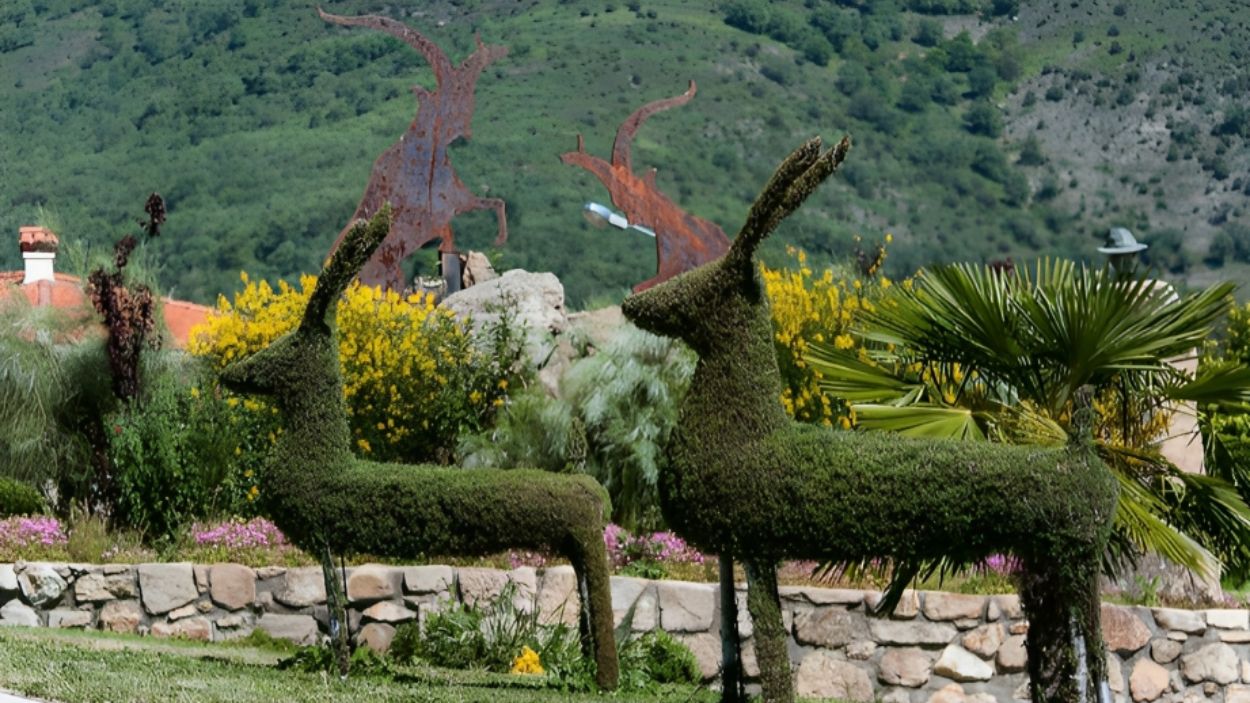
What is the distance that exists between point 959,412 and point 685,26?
46.8m

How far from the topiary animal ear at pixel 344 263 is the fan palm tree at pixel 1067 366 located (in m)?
3.43

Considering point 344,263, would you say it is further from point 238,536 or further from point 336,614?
point 238,536

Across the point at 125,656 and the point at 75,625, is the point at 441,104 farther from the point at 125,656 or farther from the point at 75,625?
the point at 125,656

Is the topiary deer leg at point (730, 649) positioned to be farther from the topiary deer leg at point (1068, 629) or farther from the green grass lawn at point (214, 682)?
the topiary deer leg at point (1068, 629)

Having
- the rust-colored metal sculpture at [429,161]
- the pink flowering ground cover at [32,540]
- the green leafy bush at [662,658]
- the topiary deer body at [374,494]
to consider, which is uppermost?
the rust-colored metal sculpture at [429,161]

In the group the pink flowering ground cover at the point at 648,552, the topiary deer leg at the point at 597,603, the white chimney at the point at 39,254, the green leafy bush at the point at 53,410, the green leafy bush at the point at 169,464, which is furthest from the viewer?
the white chimney at the point at 39,254

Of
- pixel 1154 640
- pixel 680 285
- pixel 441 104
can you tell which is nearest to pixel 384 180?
pixel 441 104

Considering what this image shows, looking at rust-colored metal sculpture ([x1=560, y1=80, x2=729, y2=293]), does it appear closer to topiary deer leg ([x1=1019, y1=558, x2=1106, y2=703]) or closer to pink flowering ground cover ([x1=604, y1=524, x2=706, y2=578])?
pink flowering ground cover ([x1=604, y1=524, x2=706, y2=578])

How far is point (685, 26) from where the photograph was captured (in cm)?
5688

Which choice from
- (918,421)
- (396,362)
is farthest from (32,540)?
(918,421)

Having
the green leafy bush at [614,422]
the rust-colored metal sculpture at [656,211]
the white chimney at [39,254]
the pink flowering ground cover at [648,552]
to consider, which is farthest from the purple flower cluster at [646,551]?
the white chimney at [39,254]

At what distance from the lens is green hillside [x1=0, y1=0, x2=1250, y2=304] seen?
156 feet

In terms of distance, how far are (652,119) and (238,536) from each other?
37528mm

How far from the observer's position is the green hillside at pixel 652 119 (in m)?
47.4
